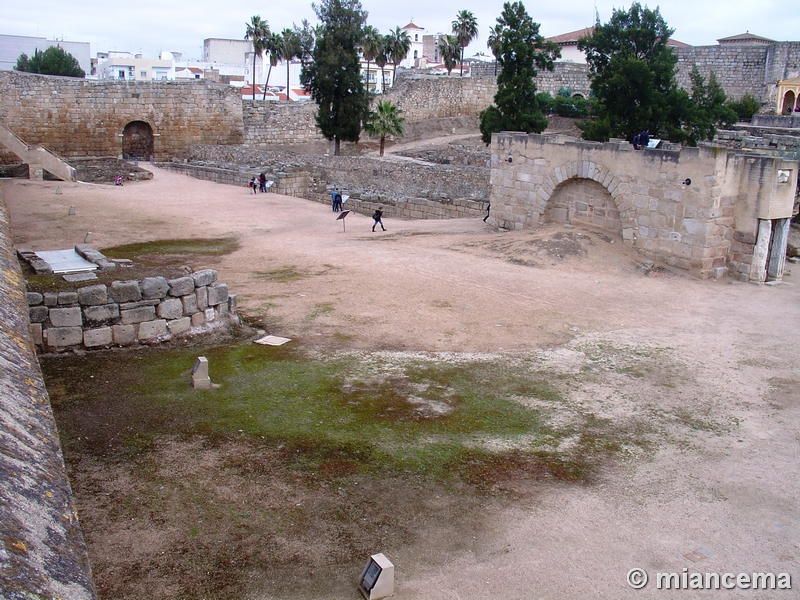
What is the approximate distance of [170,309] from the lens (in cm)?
1145

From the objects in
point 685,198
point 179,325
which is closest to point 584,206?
point 685,198

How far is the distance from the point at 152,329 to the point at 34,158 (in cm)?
2486

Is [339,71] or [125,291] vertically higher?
[339,71]

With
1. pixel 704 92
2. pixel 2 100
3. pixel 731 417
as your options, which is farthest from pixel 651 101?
pixel 2 100

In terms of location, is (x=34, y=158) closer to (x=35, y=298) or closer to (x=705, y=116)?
(x=35, y=298)

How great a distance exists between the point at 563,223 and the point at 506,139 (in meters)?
3.28

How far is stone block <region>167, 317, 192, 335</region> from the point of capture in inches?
452

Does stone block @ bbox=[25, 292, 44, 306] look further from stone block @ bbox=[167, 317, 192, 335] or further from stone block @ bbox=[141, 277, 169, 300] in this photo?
stone block @ bbox=[167, 317, 192, 335]

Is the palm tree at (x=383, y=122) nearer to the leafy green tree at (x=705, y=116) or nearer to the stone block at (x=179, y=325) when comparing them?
the leafy green tree at (x=705, y=116)

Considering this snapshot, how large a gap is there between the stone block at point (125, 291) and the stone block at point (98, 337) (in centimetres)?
49

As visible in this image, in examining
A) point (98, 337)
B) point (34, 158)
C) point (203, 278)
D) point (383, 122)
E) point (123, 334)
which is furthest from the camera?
point (383, 122)

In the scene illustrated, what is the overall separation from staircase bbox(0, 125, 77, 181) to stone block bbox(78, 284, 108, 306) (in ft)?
80.4

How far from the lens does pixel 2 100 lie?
39500 mm

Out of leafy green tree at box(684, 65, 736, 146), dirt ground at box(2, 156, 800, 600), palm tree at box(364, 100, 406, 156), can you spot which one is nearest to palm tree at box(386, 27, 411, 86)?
palm tree at box(364, 100, 406, 156)
